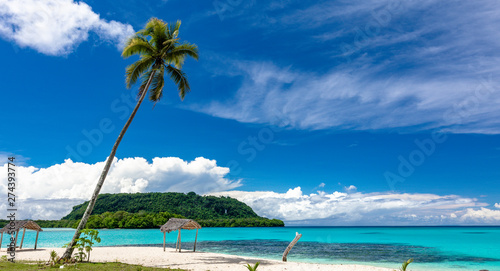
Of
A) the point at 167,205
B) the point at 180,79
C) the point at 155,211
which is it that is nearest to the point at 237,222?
the point at 167,205

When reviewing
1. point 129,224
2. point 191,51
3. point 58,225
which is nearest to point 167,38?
point 191,51

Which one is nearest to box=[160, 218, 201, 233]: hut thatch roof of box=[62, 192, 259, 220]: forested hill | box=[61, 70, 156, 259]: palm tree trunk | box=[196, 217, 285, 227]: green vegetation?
box=[61, 70, 156, 259]: palm tree trunk

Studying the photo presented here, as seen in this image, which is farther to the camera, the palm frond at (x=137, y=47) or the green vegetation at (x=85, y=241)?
the palm frond at (x=137, y=47)

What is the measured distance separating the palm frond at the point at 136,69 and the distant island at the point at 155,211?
240 feet

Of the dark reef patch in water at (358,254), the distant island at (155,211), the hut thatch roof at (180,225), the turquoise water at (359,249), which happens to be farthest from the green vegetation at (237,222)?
the hut thatch roof at (180,225)

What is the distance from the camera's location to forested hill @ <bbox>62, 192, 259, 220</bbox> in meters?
101

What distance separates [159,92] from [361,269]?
14358 millimetres

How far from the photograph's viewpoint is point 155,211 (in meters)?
100

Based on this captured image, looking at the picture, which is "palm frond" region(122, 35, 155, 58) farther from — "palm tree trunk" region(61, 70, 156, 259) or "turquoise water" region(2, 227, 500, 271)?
"turquoise water" region(2, 227, 500, 271)

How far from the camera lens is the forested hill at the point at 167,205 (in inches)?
3988

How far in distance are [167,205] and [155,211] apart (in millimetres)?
5744

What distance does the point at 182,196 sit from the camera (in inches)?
4503

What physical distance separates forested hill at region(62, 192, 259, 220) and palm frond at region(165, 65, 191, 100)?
290 ft

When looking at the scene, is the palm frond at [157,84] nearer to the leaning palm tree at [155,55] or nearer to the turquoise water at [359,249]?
the leaning palm tree at [155,55]
